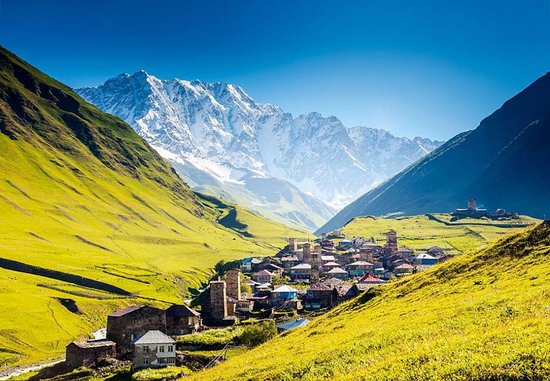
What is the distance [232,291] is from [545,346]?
120 m

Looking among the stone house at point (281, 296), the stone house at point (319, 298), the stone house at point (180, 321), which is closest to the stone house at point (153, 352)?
the stone house at point (180, 321)

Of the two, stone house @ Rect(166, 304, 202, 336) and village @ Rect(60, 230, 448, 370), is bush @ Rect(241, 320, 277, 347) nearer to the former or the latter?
village @ Rect(60, 230, 448, 370)

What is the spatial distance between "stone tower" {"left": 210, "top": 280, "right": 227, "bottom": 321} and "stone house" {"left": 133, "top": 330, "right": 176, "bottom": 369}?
39.1 m

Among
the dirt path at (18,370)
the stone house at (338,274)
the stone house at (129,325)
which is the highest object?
the stone house at (338,274)

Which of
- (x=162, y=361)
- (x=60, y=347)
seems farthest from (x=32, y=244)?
(x=162, y=361)

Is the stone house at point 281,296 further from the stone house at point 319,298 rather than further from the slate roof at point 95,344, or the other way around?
the slate roof at point 95,344

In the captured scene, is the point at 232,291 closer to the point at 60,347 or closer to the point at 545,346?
the point at 60,347

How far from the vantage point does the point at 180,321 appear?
4193 inches

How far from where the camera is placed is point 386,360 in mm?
29312

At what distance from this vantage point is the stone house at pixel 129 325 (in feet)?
322

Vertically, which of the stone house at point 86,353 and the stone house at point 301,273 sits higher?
the stone house at point 301,273

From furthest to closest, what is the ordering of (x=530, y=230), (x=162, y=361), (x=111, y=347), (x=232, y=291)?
(x=232, y=291) < (x=111, y=347) < (x=162, y=361) < (x=530, y=230)

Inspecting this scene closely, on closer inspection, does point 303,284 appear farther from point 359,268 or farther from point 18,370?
point 18,370

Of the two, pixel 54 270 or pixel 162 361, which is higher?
pixel 54 270
